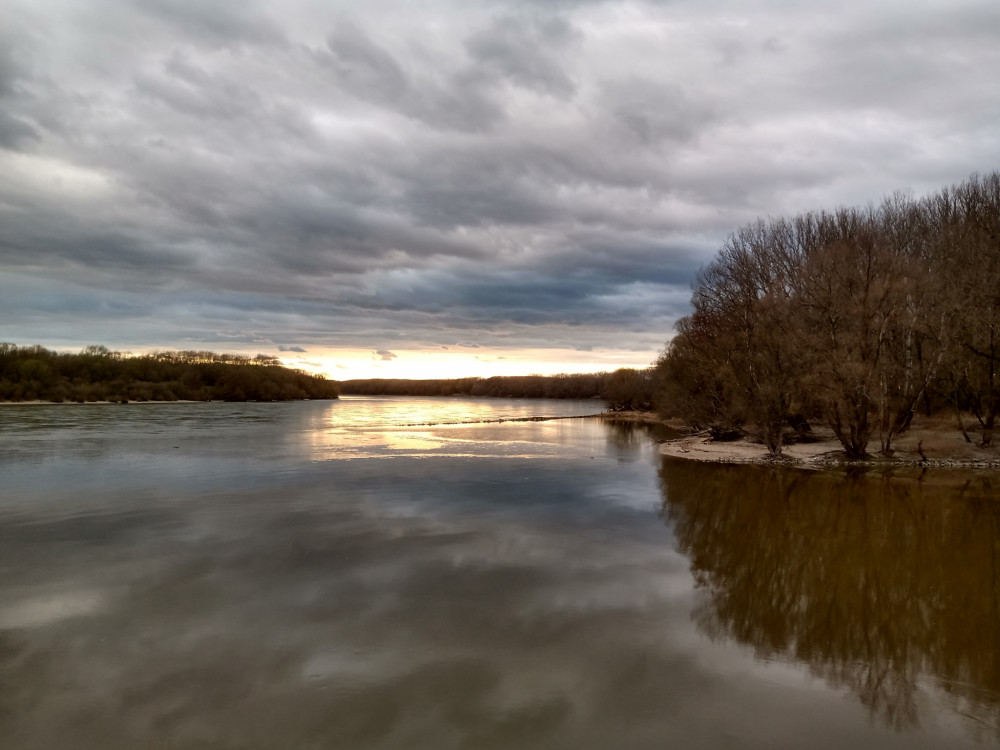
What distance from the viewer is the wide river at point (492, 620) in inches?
232

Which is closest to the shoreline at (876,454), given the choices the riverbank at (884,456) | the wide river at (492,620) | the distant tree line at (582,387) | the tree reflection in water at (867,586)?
the riverbank at (884,456)

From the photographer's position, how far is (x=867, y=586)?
10.1 meters

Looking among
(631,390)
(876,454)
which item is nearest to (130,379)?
(631,390)

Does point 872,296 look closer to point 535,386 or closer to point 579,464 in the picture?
point 579,464

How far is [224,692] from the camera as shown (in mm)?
6379

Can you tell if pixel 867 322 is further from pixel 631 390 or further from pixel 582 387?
pixel 582 387

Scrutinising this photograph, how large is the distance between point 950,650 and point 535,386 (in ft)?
563

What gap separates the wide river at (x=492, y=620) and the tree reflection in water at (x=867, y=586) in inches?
2.2

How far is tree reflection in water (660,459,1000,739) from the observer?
692 centimetres

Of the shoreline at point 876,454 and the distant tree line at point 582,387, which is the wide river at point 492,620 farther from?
the distant tree line at point 582,387

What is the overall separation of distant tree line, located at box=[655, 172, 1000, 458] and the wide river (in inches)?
361

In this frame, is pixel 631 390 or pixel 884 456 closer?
pixel 884 456

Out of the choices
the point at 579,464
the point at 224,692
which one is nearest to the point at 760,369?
the point at 579,464

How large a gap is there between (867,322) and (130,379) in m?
96.2
